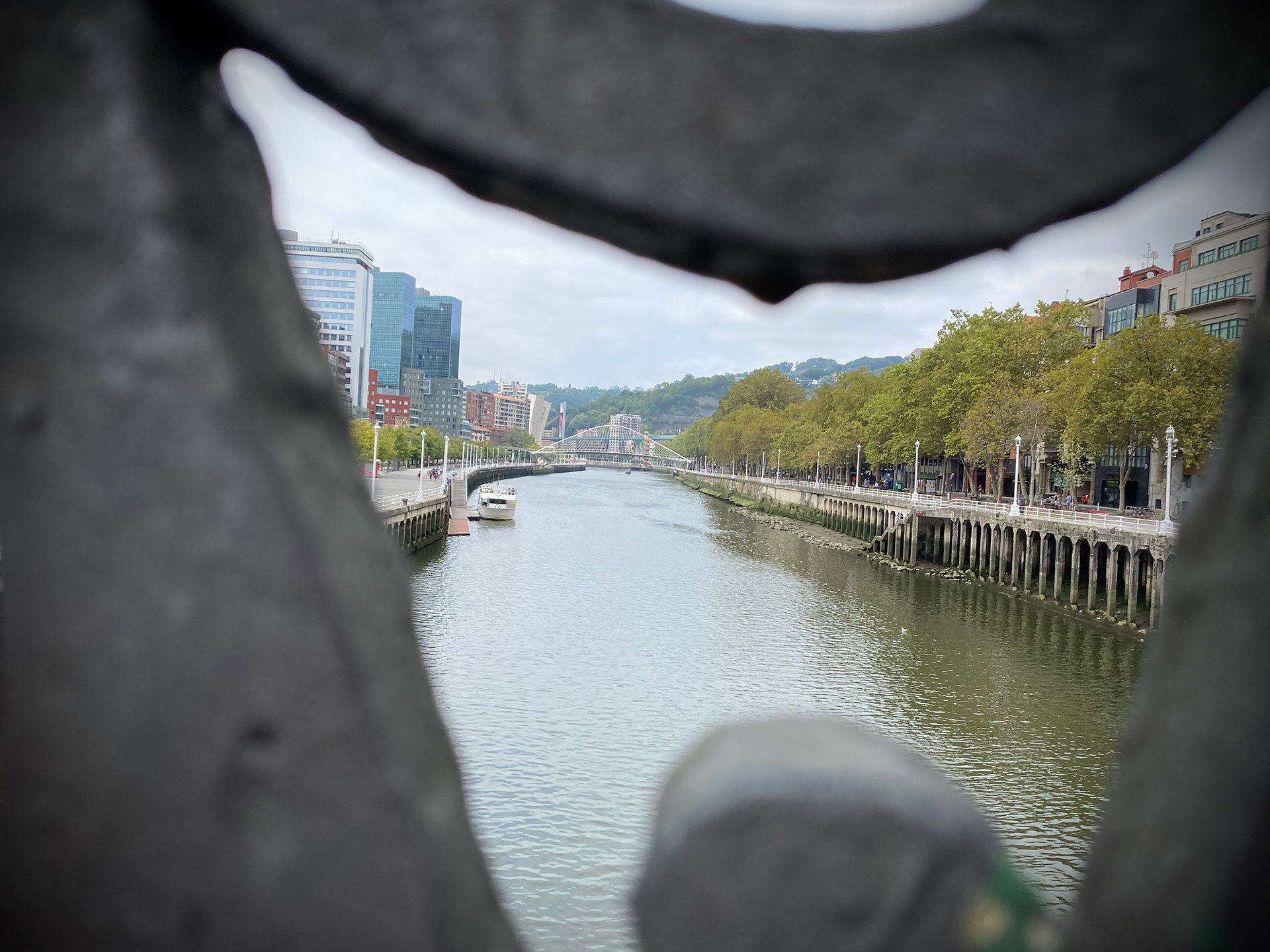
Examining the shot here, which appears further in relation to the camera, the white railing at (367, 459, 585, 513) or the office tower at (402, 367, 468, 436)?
the office tower at (402, 367, 468, 436)

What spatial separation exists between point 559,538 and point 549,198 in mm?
38539

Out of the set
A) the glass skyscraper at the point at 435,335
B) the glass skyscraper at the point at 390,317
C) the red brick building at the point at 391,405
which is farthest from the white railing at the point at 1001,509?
the glass skyscraper at the point at 435,335

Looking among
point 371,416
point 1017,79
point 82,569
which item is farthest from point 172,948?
point 371,416

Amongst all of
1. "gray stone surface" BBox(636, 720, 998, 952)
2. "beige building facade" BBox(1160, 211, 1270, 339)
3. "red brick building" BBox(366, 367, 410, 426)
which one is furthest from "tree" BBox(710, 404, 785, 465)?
"gray stone surface" BBox(636, 720, 998, 952)

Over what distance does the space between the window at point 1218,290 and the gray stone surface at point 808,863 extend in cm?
3602

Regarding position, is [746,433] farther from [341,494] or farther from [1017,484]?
[341,494]

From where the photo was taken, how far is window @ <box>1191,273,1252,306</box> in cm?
3150

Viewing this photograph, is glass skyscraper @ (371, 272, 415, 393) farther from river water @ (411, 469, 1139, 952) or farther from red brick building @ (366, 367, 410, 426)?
river water @ (411, 469, 1139, 952)

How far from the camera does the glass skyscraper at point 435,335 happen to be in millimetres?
177500

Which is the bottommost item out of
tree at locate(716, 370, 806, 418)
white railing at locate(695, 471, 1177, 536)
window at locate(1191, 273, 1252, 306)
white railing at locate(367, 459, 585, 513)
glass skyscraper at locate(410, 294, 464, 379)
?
white railing at locate(367, 459, 585, 513)

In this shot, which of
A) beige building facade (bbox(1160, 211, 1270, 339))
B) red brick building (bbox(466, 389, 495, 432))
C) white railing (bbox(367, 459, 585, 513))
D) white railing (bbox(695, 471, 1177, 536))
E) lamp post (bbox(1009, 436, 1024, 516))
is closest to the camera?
white railing (bbox(695, 471, 1177, 536))

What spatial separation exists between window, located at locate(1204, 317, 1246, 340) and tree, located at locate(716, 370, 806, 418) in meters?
76.1

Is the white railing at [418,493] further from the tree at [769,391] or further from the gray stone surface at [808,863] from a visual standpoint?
the tree at [769,391]

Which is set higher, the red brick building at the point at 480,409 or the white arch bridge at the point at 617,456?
the red brick building at the point at 480,409
